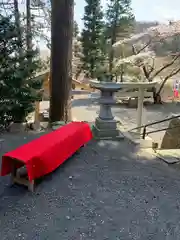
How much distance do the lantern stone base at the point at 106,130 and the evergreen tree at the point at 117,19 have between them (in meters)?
17.3

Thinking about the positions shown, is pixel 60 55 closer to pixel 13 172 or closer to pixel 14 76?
pixel 14 76

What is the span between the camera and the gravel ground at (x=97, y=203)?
2561 mm

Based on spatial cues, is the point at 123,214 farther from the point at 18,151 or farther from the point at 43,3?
the point at 43,3

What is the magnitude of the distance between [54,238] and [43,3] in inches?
411

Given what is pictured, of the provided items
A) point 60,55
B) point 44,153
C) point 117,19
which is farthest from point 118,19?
point 44,153

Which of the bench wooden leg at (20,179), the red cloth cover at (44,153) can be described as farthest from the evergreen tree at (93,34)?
the bench wooden leg at (20,179)

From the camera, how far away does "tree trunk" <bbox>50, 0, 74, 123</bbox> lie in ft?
20.2

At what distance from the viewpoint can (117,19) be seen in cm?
2269

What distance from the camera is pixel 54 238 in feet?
8.04

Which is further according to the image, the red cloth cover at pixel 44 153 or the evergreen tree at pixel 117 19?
the evergreen tree at pixel 117 19

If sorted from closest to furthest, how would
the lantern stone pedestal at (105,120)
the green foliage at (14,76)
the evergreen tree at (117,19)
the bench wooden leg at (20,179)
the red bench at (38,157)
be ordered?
1. the red bench at (38,157)
2. the bench wooden leg at (20,179)
3. the lantern stone pedestal at (105,120)
4. the green foliage at (14,76)
5. the evergreen tree at (117,19)

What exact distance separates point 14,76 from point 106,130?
237cm

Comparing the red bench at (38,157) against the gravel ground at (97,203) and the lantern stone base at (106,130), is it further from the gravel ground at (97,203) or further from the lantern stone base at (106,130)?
the lantern stone base at (106,130)

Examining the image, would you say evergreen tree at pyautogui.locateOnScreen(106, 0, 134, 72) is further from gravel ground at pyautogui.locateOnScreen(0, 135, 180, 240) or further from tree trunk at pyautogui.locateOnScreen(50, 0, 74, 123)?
gravel ground at pyautogui.locateOnScreen(0, 135, 180, 240)
